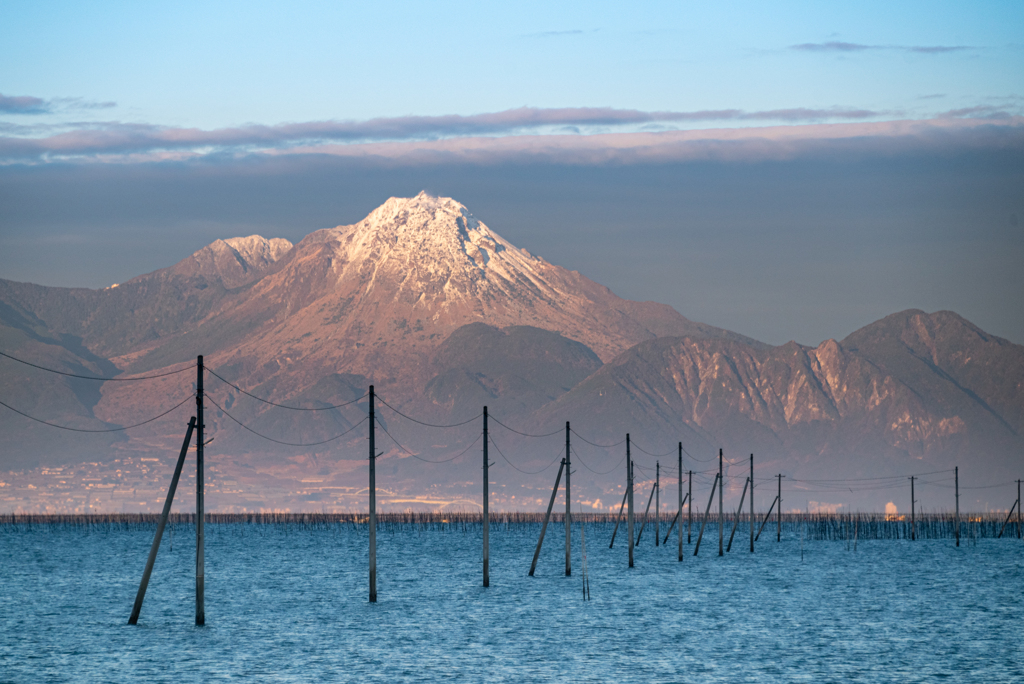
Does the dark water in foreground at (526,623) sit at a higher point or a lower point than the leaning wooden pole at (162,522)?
lower

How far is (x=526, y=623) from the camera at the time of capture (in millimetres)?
63844

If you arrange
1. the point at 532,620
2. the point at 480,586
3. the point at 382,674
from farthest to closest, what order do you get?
the point at 480,586
the point at 532,620
the point at 382,674

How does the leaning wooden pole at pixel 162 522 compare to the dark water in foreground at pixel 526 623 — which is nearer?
the leaning wooden pole at pixel 162 522

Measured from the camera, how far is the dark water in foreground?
159 ft

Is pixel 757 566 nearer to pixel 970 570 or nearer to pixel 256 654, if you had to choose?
pixel 970 570

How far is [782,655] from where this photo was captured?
5278cm

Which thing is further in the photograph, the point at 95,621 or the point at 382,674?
the point at 95,621

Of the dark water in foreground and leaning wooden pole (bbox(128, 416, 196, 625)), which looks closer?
leaning wooden pole (bbox(128, 416, 196, 625))

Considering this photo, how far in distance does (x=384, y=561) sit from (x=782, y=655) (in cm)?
8154

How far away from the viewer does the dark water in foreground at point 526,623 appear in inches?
1907

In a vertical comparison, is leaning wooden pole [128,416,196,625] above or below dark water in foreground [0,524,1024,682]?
above

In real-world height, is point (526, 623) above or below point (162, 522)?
below

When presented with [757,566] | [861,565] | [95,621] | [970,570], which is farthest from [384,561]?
[95,621]

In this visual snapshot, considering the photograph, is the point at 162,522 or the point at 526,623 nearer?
the point at 162,522
